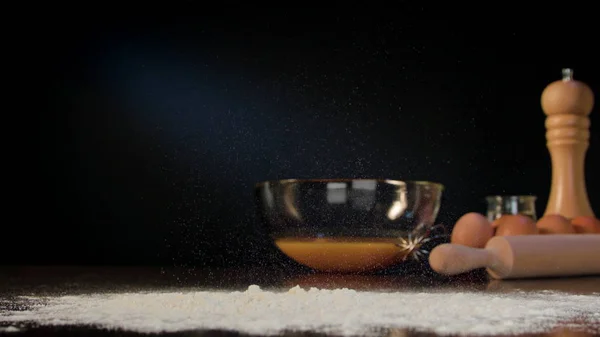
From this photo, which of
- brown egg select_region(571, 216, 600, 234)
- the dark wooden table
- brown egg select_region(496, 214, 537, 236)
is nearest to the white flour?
Answer: the dark wooden table

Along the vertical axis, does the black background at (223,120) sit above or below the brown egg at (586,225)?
above

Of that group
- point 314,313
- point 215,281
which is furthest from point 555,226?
point 314,313

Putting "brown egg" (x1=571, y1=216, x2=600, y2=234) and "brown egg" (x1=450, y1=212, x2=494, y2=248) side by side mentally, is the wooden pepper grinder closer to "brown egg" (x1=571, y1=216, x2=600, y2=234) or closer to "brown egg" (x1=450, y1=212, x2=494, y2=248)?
"brown egg" (x1=571, y1=216, x2=600, y2=234)

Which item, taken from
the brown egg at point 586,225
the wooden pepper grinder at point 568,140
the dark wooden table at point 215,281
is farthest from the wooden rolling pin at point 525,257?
the wooden pepper grinder at point 568,140

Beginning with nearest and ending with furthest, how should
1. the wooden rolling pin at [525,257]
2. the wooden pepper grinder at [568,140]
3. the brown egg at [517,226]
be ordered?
1. the wooden rolling pin at [525,257]
2. the brown egg at [517,226]
3. the wooden pepper grinder at [568,140]

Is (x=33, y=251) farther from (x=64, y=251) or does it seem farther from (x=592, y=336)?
(x=592, y=336)

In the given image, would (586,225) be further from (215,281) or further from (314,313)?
(314,313)

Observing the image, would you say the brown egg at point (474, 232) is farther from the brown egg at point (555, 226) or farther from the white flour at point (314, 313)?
the white flour at point (314, 313)

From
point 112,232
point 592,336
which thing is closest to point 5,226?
point 112,232
